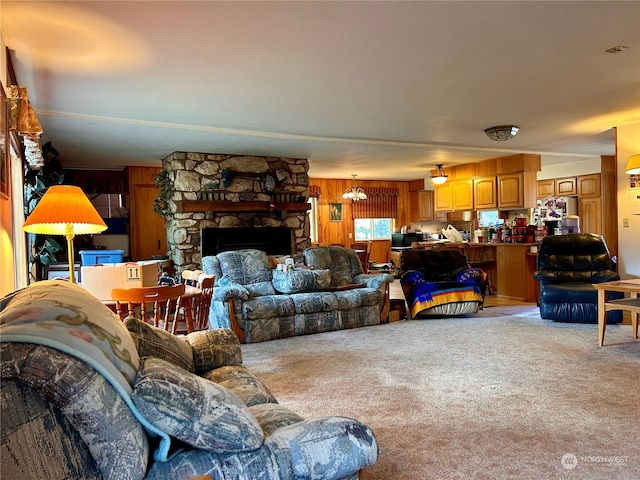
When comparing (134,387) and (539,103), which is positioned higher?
(539,103)

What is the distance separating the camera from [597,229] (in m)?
8.39

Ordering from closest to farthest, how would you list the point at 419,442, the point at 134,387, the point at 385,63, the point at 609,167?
1. the point at 134,387
2. the point at 419,442
3. the point at 385,63
4. the point at 609,167

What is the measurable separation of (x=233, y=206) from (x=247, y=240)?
62 centimetres

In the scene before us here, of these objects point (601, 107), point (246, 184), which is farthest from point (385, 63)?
point (246, 184)

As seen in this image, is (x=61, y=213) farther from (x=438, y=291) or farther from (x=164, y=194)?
(x=164, y=194)

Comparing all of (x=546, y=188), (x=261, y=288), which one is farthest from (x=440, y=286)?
(x=546, y=188)

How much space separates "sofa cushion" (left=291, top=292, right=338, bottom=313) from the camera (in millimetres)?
5184

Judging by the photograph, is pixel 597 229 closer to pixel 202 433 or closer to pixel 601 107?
pixel 601 107

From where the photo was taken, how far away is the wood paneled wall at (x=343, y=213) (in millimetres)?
10883

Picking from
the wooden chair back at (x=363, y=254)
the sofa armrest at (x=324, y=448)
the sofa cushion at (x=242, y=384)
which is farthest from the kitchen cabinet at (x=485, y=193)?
the sofa armrest at (x=324, y=448)

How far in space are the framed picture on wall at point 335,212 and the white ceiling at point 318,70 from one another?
181 inches

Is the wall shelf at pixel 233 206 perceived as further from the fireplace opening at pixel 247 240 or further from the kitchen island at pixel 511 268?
the kitchen island at pixel 511 268

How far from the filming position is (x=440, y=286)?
233 inches

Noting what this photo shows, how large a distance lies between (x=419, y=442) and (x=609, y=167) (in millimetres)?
7678
